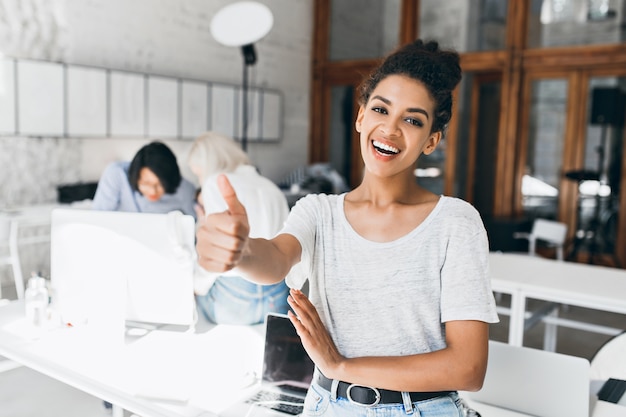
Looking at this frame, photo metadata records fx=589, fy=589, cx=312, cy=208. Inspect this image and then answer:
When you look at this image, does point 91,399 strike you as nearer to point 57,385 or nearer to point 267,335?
point 57,385

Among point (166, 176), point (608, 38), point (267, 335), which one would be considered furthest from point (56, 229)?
point (608, 38)

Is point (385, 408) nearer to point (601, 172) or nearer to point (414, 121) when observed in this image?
point (414, 121)

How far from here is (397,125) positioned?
1202 millimetres

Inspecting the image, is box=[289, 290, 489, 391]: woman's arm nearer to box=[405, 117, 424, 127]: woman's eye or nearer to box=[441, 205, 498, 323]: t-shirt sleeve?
box=[441, 205, 498, 323]: t-shirt sleeve

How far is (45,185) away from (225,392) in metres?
4.48

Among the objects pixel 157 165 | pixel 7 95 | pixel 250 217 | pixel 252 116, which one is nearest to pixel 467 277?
pixel 250 217

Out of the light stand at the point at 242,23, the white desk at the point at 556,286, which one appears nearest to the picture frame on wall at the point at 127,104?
the light stand at the point at 242,23

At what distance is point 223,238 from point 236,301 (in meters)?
1.43

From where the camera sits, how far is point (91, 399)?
7.13 ft

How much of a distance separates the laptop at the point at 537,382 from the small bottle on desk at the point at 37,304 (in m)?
1.58

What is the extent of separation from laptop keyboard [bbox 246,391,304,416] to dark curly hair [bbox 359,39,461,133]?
917 mm

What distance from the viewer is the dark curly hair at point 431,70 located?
120 centimetres

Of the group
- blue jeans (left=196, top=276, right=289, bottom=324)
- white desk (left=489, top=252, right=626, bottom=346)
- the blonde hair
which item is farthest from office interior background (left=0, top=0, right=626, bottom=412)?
blue jeans (left=196, top=276, right=289, bottom=324)

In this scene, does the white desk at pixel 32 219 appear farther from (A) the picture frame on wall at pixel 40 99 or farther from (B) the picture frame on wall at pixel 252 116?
(B) the picture frame on wall at pixel 252 116
